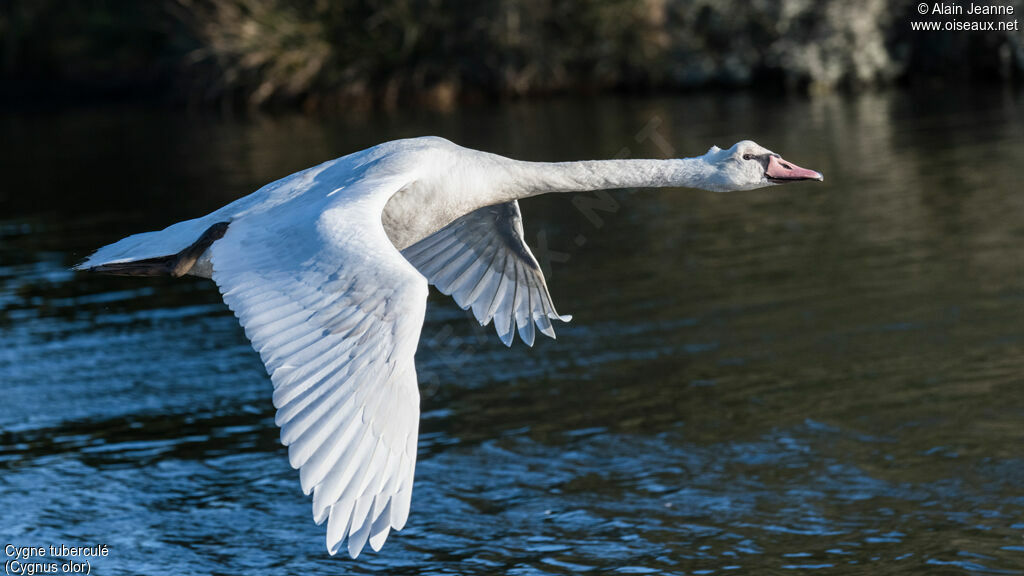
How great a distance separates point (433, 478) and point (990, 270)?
22.0 feet

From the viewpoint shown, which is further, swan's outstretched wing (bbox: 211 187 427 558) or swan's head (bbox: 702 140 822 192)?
swan's head (bbox: 702 140 822 192)

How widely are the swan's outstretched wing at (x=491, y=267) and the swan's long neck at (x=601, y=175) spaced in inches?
32.9

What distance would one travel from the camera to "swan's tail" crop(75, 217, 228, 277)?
6707 mm

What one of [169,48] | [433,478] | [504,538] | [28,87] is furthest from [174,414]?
[28,87]

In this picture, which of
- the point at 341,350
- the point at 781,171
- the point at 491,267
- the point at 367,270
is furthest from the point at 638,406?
the point at 341,350

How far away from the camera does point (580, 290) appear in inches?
523

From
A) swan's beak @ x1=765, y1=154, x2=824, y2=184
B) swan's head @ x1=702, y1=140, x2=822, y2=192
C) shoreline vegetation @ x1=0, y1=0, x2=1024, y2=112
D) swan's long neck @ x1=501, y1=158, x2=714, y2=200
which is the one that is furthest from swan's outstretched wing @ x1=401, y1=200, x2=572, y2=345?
shoreline vegetation @ x1=0, y1=0, x2=1024, y2=112

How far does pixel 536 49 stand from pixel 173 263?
28.8 meters

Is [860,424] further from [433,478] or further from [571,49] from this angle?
[571,49]

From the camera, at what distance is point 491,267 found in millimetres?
7957

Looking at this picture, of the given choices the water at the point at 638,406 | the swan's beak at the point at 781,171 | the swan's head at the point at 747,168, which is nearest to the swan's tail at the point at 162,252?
the water at the point at 638,406

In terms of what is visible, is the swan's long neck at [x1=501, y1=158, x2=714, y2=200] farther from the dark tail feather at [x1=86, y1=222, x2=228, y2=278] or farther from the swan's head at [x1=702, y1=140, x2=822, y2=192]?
the dark tail feather at [x1=86, y1=222, x2=228, y2=278]

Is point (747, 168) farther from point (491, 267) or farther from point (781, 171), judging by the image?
point (491, 267)

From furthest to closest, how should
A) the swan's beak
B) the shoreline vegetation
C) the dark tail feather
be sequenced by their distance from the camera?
1. the shoreline vegetation
2. the swan's beak
3. the dark tail feather
